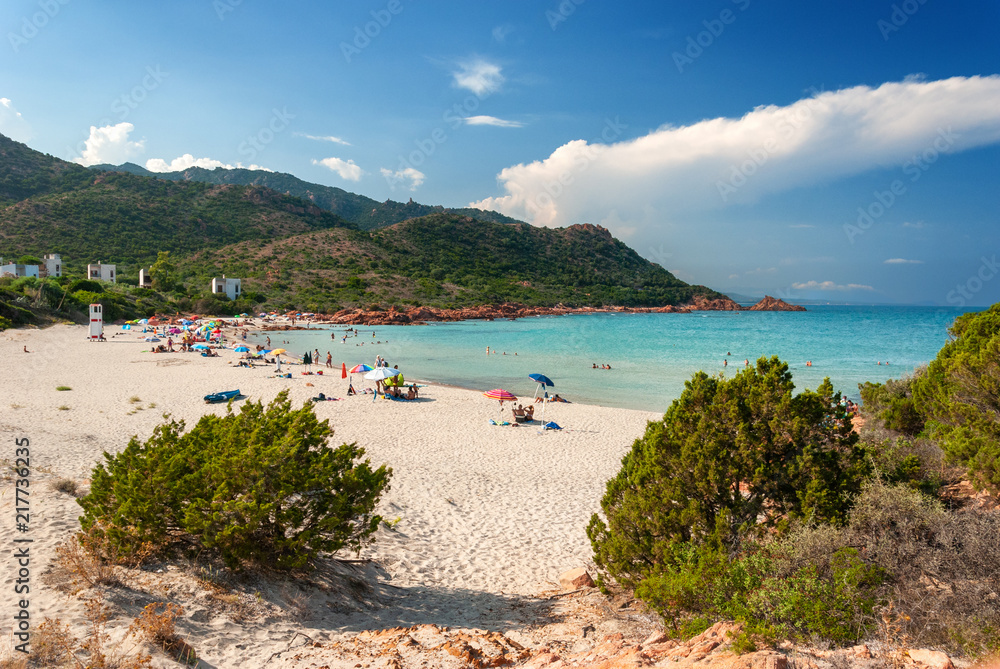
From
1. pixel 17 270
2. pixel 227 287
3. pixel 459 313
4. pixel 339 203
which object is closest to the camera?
pixel 17 270

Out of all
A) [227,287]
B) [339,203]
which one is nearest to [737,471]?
[227,287]

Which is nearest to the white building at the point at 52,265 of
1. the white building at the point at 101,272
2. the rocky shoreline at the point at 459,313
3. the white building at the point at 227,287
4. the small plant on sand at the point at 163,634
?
the white building at the point at 101,272

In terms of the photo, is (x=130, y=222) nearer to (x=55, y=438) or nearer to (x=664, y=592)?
(x=55, y=438)

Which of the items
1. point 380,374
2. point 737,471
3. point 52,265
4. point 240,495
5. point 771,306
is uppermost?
point 771,306

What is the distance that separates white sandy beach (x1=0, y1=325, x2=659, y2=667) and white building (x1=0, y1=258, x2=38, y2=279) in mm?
37016

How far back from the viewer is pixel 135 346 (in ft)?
110

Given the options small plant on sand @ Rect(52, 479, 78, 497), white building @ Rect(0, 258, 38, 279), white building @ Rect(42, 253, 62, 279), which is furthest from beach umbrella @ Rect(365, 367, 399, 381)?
white building @ Rect(42, 253, 62, 279)

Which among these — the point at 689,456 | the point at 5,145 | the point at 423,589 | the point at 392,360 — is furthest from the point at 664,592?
the point at 5,145

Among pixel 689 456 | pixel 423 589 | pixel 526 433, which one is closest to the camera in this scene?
pixel 689 456

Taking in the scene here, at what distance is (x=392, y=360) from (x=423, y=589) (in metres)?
30.2

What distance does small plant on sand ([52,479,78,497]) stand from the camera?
22.7 ft

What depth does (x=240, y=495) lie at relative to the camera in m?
5.34

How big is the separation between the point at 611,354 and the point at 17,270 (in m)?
62.3

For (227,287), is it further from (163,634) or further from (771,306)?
(771,306)
